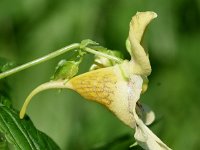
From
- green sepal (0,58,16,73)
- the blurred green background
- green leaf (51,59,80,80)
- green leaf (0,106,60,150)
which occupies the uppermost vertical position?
green leaf (51,59,80,80)

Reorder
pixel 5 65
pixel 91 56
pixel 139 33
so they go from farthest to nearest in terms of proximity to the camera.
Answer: pixel 91 56
pixel 5 65
pixel 139 33

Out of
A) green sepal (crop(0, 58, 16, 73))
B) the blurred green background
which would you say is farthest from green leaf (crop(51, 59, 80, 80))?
the blurred green background

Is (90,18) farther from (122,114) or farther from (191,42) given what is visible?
(122,114)

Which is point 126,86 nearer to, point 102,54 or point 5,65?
point 102,54

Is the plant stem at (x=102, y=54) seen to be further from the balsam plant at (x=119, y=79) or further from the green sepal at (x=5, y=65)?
the green sepal at (x=5, y=65)

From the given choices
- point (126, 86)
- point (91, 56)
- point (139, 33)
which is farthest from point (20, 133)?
point (91, 56)

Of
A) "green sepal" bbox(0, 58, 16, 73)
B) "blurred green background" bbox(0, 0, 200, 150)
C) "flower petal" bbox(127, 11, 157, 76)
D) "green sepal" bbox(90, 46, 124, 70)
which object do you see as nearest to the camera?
"flower petal" bbox(127, 11, 157, 76)

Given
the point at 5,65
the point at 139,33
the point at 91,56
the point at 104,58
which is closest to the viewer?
the point at 139,33

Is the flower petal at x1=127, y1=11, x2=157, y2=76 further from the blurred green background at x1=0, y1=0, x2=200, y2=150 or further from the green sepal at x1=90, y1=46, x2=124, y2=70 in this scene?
the blurred green background at x1=0, y1=0, x2=200, y2=150
